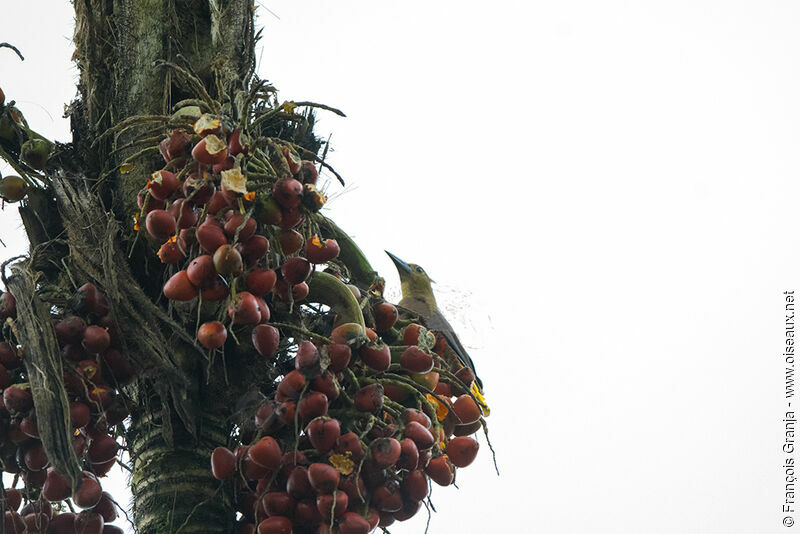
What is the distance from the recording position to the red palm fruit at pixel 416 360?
1880 millimetres

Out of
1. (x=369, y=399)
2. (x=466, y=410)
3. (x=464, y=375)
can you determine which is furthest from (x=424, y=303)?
(x=369, y=399)

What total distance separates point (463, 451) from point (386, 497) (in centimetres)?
26

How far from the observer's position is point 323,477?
162cm

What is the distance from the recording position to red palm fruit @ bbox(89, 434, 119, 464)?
5.69ft

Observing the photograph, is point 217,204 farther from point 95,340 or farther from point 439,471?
point 439,471

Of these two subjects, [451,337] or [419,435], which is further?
[451,337]

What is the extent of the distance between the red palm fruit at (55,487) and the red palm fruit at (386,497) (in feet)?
1.84

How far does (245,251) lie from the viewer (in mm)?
1708

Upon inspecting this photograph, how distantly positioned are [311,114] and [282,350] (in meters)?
0.64

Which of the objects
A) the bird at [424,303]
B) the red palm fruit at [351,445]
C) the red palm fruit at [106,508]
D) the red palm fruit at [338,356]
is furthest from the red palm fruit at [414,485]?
the red palm fruit at [106,508]

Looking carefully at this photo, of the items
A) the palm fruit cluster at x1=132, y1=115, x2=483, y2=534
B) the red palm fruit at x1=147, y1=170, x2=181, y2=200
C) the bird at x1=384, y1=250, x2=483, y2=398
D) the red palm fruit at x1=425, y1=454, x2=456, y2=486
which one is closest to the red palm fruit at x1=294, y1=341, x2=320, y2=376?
the palm fruit cluster at x1=132, y1=115, x2=483, y2=534

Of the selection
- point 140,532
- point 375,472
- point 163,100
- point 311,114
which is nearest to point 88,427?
point 140,532

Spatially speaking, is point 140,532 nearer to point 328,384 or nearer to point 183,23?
point 328,384

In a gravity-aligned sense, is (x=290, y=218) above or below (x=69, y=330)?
above
